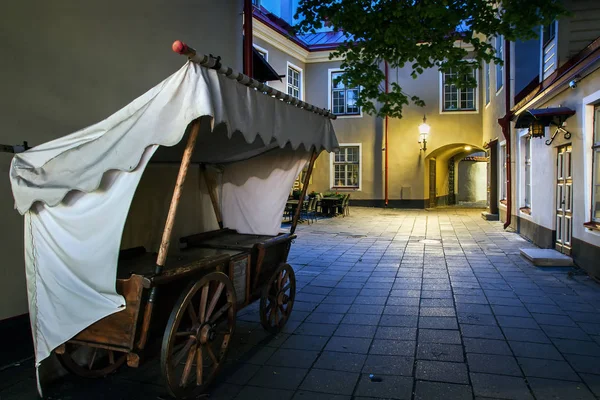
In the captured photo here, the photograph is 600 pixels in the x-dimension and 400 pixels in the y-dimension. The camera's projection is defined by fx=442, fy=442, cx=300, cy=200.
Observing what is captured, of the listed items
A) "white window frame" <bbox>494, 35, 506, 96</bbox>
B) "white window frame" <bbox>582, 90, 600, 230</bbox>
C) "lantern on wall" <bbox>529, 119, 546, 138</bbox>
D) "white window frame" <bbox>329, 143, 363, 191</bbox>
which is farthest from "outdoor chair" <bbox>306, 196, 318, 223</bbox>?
"white window frame" <bbox>582, 90, 600, 230</bbox>

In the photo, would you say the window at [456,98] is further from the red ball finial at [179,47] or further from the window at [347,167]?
the red ball finial at [179,47]

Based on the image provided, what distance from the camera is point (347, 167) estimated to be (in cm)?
2139

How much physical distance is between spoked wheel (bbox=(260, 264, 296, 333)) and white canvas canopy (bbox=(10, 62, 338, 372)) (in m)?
1.61

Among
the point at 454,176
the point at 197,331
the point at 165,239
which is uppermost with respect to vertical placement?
the point at 454,176

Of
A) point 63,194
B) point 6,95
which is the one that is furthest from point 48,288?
point 6,95

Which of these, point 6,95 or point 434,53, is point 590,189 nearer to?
point 434,53

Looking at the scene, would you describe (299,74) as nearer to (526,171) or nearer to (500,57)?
(500,57)

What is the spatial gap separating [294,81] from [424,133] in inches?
258

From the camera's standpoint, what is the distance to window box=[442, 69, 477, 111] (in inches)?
769

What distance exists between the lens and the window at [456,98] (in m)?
19.5

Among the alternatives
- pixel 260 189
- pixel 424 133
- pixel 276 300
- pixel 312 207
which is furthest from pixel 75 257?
pixel 424 133

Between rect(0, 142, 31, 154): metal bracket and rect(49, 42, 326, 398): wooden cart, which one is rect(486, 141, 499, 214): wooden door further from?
rect(0, 142, 31, 154): metal bracket

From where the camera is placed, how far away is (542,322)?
469cm

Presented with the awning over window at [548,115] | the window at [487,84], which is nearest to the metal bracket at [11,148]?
the awning over window at [548,115]
